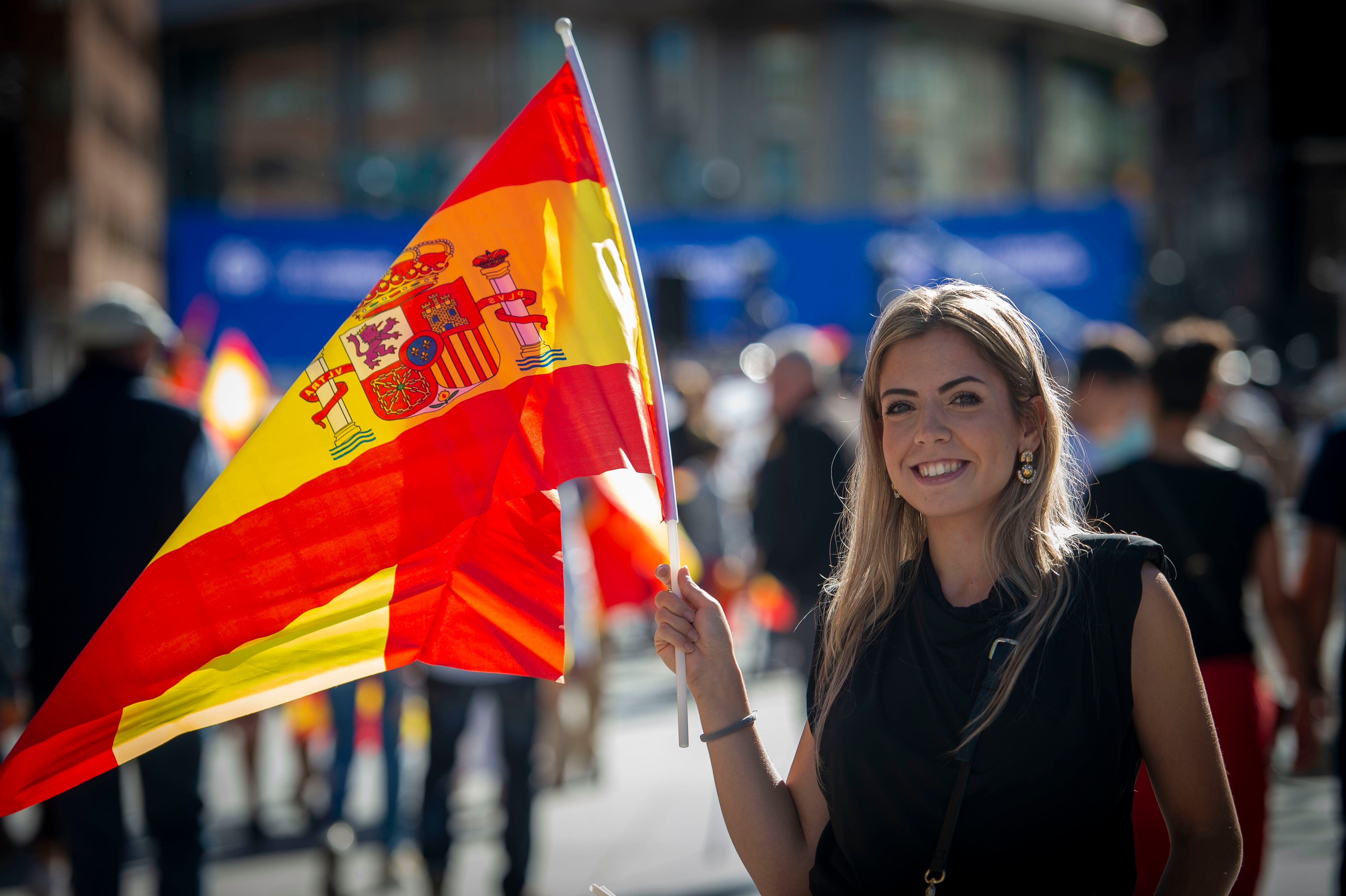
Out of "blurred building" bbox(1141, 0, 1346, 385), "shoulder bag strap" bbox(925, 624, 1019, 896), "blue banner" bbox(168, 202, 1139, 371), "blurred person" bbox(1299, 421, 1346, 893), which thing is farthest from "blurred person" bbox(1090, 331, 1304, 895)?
"blurred building" bbox(1141, 0, 1346, 385)

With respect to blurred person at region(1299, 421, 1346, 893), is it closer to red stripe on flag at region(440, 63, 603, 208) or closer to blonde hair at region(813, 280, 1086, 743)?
blonde hair at region(813, 280, 1086, 743)

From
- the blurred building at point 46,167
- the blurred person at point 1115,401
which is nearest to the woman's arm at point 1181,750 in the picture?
the blurred person at point 1115,401

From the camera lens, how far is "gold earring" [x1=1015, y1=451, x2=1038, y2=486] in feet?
6.98

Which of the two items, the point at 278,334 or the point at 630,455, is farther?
the point at 278,334

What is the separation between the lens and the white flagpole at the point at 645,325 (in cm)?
224

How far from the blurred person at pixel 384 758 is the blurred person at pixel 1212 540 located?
10.4 feet

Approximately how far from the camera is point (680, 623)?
2.21 m

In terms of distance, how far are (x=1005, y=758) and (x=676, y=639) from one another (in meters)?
0.63

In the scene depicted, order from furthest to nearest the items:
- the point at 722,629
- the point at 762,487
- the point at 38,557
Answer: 1. the point at 762,487
2. the point at 38,557
3. the point at 722,629

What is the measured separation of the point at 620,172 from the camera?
34969 millimetres

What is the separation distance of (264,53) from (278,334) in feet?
85.5

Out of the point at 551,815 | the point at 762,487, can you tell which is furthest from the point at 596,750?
the point at 762,487

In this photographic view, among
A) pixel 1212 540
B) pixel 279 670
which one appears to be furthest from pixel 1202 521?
pixel 279 670

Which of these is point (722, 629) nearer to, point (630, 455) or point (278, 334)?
point (630, 455)
